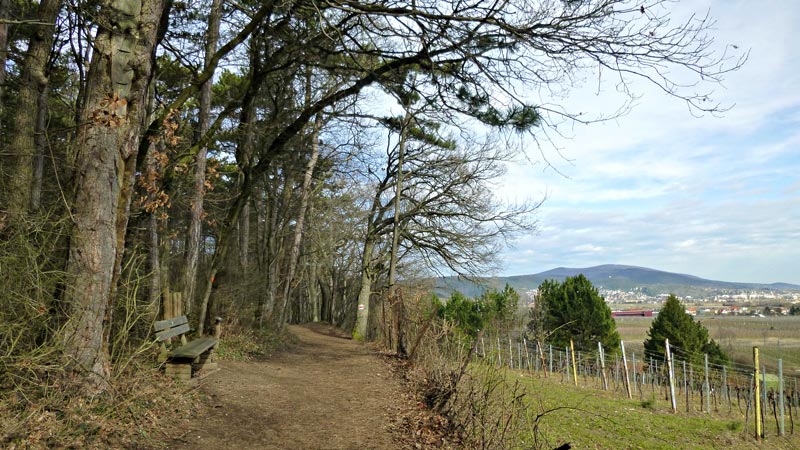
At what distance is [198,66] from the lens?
364 inches

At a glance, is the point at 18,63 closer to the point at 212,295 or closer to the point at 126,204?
the point at 212,295

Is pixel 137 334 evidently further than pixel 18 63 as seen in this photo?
No

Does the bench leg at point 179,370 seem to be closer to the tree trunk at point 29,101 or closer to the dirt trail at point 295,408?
the dirt trail at point 295,408

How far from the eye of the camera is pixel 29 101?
7258mm

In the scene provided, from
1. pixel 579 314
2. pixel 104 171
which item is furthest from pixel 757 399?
pixel 579 314

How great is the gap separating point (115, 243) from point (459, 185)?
1525 centimetres

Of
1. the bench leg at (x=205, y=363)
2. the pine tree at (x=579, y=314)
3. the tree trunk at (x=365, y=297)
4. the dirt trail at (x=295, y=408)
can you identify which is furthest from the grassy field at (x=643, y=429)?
the pine tree at (x=579, y=314)

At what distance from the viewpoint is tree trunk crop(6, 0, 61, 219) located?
6496 millimetres

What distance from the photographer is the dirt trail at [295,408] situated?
5164 millimetres

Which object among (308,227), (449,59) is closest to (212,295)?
(449,59)

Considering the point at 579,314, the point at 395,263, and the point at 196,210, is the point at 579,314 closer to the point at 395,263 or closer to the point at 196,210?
the point at 395,263

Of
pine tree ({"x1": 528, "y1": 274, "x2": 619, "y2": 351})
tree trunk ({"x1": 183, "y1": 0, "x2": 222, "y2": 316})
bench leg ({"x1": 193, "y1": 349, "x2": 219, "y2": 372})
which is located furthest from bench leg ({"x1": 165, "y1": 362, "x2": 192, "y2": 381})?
pine tree ({"x1": 528, "y1": 274, "x2": 619, "y2": 351})

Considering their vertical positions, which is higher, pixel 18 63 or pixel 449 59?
pixel 18 63

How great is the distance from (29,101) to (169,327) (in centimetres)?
383
